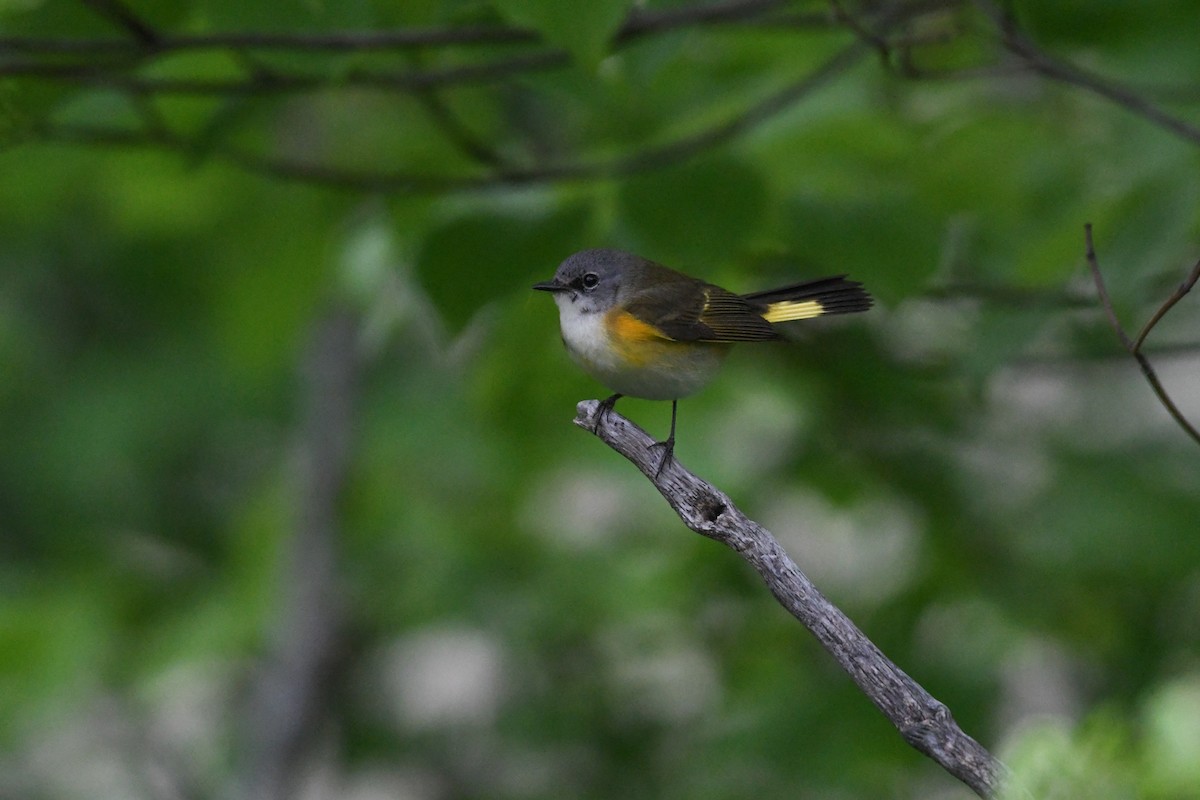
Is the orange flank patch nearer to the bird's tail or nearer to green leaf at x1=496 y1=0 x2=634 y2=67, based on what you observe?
the bird's tail

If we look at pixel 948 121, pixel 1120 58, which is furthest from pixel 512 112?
pixel 1120 58

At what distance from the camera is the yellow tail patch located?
257cm

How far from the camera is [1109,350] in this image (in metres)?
3.35

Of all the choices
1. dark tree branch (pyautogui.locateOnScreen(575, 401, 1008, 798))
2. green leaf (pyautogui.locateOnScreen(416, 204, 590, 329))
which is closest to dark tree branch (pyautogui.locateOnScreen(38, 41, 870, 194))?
green leaf (pyautogui.locateOnScreen(416, 204, 590, 329))

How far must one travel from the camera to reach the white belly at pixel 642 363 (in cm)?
269

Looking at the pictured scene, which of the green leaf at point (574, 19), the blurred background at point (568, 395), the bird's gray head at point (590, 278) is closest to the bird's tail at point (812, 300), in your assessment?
the blurred background at point (568, 395)

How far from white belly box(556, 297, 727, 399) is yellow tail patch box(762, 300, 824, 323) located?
20 cm

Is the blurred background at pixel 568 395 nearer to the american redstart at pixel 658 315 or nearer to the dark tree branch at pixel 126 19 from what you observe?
the dark tree branch at pixel 126 19

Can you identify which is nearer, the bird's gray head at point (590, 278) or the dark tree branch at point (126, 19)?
the dark tree branch at point (126, 19)

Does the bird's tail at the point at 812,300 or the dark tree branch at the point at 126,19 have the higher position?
the dark tree branch at the point at 126,19

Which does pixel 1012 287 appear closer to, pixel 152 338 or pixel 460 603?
pixel 460 603

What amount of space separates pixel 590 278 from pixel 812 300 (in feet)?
2.07

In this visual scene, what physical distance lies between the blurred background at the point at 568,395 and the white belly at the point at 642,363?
20 cm

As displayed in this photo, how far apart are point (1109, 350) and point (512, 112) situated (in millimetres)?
2171
